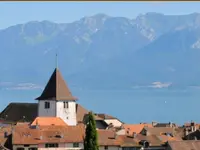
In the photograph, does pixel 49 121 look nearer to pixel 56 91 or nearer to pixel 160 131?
pixel 56 91

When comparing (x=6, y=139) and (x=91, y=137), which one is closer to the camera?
(x=91, y=137)

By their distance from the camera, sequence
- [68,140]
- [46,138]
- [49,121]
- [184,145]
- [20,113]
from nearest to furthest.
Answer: [46,138], [68,140], [184,145], [49,121], [20,113]

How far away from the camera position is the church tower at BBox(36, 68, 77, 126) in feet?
213

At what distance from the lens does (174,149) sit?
50.1 metres

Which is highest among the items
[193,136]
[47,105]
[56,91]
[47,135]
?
[56,91]

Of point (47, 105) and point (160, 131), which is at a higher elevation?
point (47, 105)

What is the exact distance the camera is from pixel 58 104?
65.2 metres

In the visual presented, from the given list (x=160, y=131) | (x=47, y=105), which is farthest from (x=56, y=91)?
(x=160, y=131)

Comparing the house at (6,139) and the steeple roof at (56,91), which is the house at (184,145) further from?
the steeple roof at (56,91)

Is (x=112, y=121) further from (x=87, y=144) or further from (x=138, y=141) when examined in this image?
(x=87, y=144)

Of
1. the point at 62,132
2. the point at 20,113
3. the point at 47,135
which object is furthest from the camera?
the point at 20,113

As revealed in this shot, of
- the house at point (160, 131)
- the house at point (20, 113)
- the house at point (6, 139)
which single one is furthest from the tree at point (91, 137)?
the house at point (20, 113)

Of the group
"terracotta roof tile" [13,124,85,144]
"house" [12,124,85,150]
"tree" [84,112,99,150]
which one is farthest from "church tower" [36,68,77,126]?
"tree" [84,112,99,150]

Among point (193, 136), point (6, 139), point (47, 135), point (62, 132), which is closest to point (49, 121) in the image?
point (62, 132)
